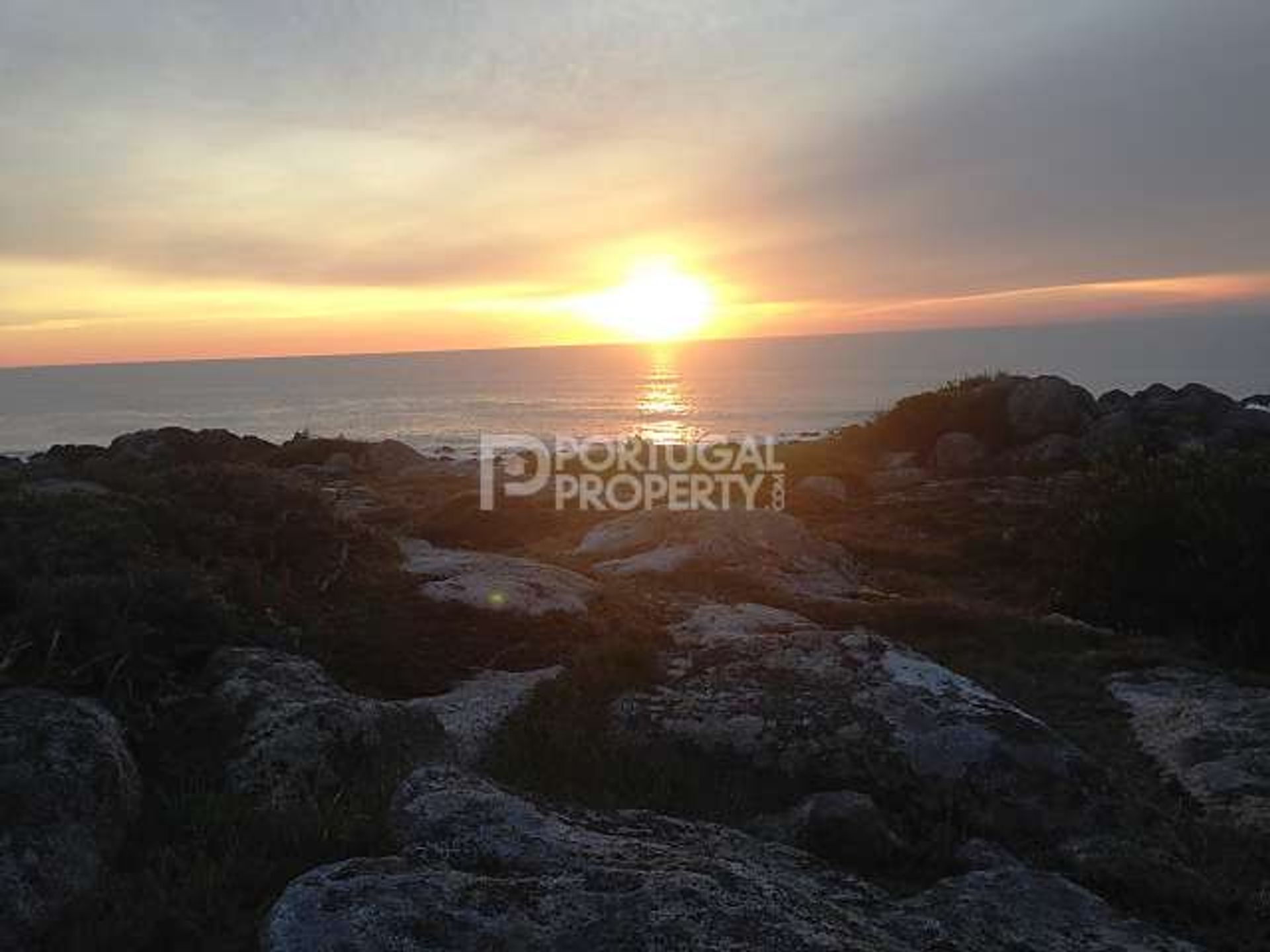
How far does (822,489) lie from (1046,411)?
1686cm

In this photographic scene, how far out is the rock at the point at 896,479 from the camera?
44.1 meters

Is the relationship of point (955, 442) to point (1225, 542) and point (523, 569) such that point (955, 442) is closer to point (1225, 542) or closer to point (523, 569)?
point (1225, 542)

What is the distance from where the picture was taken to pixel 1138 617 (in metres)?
18.7

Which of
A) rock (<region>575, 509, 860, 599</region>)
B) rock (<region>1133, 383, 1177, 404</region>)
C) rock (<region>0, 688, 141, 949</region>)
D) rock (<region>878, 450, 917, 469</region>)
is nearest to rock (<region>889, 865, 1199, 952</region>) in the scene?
rock (<region>0, 688, 141, 949</region>)

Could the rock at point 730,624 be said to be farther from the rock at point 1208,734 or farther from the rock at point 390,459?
the rock at point 390,459

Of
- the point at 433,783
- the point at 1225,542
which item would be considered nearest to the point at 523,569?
the point at 433,783

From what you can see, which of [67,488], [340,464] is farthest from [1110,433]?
[67,488]

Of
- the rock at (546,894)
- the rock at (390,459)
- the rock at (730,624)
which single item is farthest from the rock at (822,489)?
the rock at (546,894)

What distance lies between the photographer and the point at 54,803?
6.38 metres

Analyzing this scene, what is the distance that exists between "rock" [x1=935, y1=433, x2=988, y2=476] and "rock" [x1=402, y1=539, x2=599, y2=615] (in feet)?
117

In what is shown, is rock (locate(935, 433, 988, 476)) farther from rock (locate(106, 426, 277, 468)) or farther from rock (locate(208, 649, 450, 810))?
rock (locate(208, 649, 450, 810))

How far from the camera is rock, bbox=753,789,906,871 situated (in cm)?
759

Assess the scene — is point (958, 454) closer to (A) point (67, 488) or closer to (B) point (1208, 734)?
(B) point (1208, 734)

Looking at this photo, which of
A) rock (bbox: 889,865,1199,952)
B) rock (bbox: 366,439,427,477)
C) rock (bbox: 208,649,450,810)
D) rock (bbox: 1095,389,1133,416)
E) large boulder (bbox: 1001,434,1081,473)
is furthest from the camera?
rock (bbox: 366,439,427,477)
